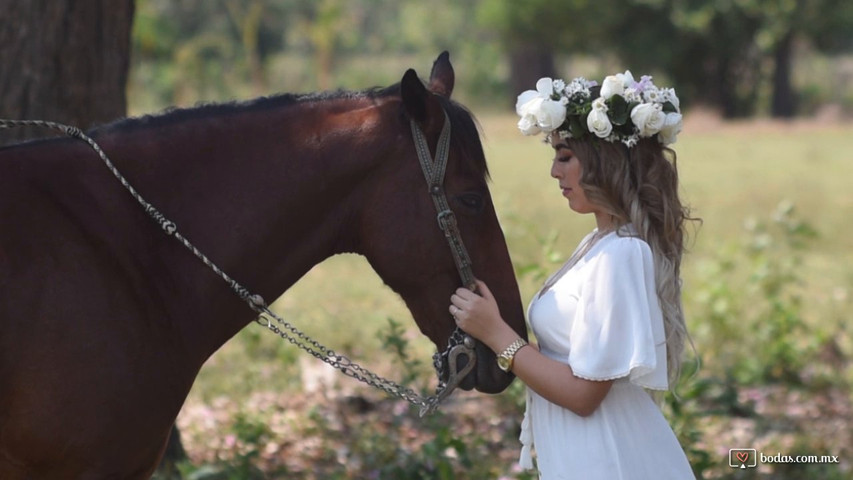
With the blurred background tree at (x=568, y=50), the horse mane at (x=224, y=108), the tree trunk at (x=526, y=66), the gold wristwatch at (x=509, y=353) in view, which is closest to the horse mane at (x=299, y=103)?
the horse mane at (x=224, y=108)

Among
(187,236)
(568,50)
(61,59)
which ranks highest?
(568,50)

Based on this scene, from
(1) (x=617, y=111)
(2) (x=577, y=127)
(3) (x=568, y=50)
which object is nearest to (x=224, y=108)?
(2) (x=577, y=127)

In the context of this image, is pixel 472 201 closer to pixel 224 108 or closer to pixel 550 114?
pixel 550 114

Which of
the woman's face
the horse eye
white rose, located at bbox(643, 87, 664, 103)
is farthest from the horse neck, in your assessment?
white rose, located at bbox(643, 87, 664, 103)

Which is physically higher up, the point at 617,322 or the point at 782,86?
the point at 782,86

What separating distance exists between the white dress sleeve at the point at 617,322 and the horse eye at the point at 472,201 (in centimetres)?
34

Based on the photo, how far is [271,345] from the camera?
7273mm

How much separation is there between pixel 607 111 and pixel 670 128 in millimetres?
177

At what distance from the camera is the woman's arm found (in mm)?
2906

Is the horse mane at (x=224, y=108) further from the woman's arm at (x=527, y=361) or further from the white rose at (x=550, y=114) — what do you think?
the woman's arm at (x=527, y=361)

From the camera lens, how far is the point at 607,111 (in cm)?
296

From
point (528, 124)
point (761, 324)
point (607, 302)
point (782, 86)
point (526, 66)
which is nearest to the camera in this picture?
point (607, 302)

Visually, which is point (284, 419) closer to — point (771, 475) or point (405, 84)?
point (771, 475)

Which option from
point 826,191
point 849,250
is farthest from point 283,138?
point 826,191
